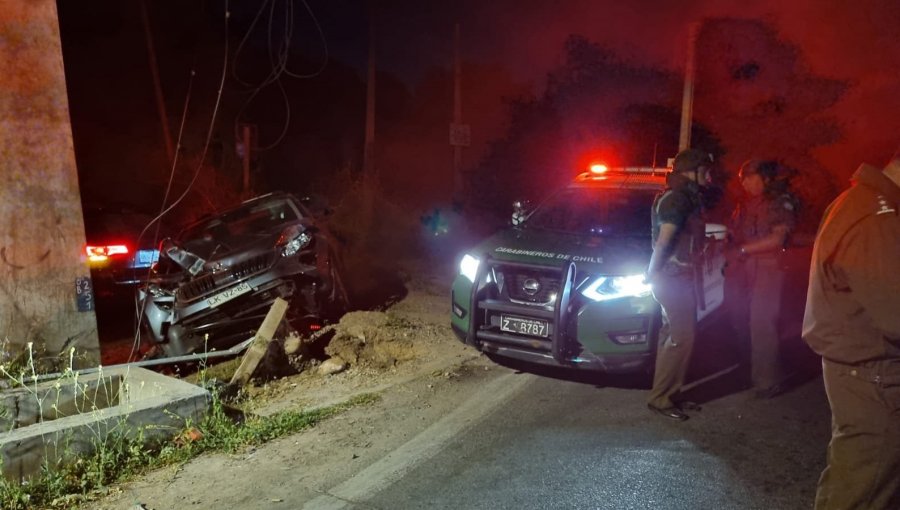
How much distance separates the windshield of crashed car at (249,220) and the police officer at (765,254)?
Answer: 440 cm

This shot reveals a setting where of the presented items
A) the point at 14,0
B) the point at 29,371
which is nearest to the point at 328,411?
the point at 29,371

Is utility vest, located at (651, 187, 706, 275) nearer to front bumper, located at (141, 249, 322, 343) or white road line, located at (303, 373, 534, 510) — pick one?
white road line, located at (303, 373, 534, 510)

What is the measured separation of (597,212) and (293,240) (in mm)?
2993

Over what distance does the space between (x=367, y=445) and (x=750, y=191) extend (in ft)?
11.9

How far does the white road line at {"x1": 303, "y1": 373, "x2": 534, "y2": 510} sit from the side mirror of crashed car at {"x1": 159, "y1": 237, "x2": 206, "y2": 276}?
9.87 ft

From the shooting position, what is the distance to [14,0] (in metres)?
4.45

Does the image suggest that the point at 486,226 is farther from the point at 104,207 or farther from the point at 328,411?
the point at 328,411

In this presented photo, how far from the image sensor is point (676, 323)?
434 cm

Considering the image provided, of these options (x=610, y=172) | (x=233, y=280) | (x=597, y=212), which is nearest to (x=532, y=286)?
(x=597, y=212)

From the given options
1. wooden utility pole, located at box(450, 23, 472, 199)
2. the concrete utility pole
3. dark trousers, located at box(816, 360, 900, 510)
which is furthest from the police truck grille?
wooden utility pole, located at box(450, 23, 472, 199)

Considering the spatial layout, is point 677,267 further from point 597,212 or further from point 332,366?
point 332,366

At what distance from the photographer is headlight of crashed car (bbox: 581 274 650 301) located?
4.64 metres

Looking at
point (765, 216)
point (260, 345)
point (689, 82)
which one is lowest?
point (260, 345)

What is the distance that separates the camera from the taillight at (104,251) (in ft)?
23.7
